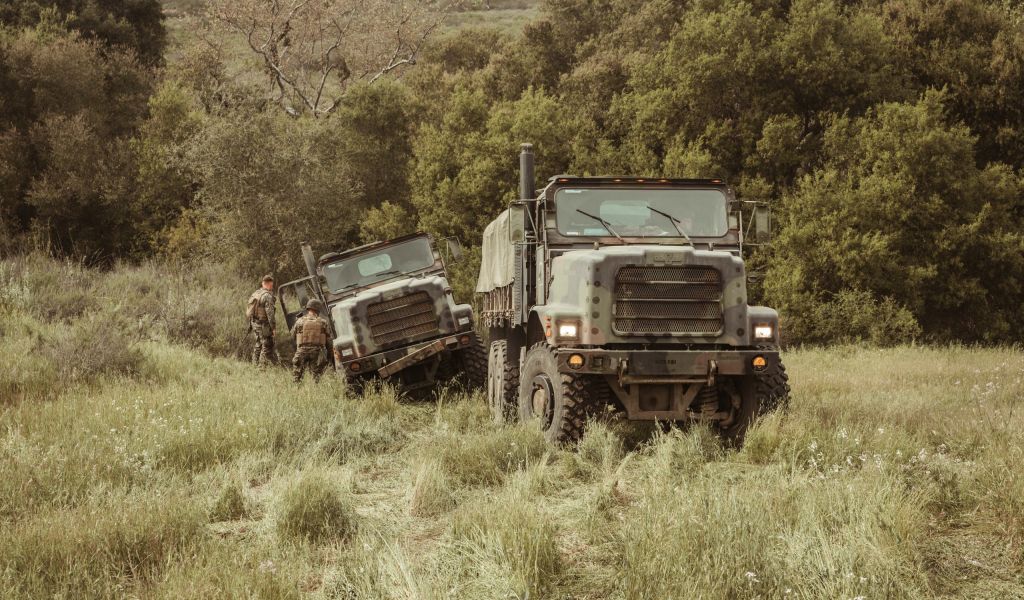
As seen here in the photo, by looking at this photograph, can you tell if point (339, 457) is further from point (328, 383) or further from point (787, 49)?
point (787, 49)

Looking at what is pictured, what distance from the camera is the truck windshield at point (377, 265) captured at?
12.3 m

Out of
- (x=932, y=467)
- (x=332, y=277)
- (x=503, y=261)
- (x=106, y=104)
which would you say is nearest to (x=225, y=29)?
(x=106, y=104)

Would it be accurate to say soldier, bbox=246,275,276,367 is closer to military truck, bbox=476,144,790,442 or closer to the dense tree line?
military truck, bbox=476,144,790,442

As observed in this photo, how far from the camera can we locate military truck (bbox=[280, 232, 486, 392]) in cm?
1077

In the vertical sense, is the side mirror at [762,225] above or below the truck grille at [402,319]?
above

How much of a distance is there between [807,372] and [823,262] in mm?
7818

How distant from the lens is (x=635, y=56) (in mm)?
26516

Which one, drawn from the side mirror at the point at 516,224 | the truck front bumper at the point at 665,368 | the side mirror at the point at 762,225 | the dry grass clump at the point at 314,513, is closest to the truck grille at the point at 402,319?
the side mirror at the point at 516,224

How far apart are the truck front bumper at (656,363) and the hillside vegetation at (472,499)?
0.54 metres

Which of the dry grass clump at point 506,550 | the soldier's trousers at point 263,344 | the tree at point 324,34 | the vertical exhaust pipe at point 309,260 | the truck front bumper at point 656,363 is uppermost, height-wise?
the tree at point 324,34

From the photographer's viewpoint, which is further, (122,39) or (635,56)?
(122,39)

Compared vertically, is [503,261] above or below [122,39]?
below

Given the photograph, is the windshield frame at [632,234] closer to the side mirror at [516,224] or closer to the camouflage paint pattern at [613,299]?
the side mirror at [516,224]

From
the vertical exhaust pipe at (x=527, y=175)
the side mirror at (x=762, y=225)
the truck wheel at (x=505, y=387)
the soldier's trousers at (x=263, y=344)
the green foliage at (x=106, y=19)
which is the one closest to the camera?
the side mirror at (x=762, y=225)
